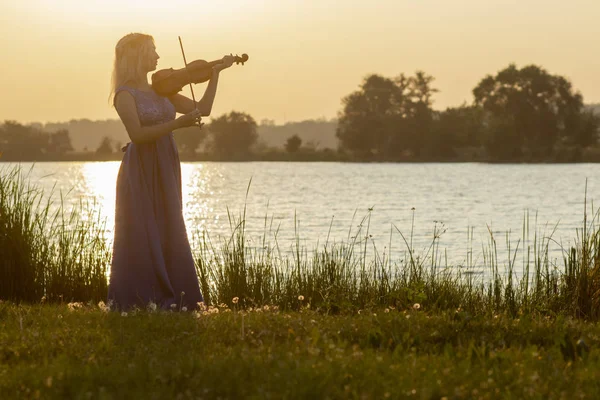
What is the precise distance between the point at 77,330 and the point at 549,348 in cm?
301

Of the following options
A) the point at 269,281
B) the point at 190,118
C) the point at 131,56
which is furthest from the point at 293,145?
the point at 190,118

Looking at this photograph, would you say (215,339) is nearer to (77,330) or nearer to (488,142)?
(77,330)

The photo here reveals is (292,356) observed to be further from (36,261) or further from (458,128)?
(458,128)

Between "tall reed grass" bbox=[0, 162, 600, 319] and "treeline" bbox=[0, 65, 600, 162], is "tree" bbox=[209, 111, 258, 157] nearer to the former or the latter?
"treeline" bbox=[0, 65, 600, 162]

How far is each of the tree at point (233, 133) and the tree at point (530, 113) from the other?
109 ft

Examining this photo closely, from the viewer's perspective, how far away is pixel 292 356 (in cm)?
480

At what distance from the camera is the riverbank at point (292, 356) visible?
14.0ft

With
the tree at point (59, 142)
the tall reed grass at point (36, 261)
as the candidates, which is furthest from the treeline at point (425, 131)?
the tall reed grass at point (36, 261)

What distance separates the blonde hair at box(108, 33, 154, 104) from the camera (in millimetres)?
6824

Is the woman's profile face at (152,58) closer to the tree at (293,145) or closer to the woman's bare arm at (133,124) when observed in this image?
the woman's bare arm at (133,124)

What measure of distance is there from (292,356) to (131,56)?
10.2ft

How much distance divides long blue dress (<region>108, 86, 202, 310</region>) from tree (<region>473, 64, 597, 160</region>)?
7808cm

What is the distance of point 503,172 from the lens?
6812 cm

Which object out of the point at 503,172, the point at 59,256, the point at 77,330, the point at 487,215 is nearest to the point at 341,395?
the point at 77,330
